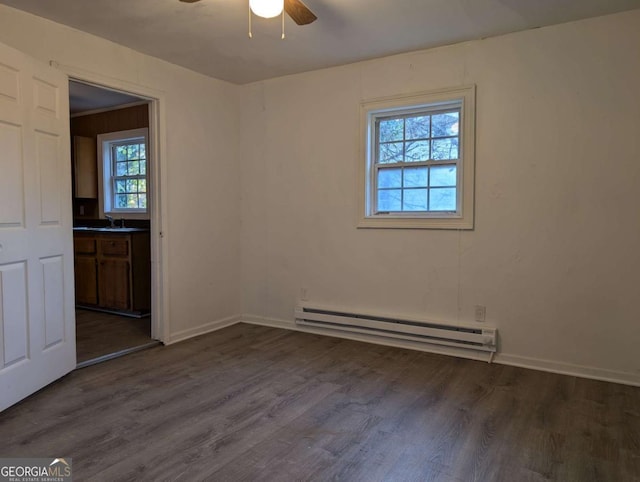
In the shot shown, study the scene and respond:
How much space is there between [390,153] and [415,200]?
479mm

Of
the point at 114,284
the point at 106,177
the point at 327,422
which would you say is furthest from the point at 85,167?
the point at 327,422

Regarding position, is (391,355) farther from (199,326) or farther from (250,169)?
(250,169)

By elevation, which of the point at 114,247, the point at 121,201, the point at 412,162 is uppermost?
the point at 412,162

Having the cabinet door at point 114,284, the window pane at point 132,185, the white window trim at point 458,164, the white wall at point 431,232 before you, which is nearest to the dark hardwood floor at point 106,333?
the cabinet door at point 114,284

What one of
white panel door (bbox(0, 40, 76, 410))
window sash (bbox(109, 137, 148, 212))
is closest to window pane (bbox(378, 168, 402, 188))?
white panel door (bbox(0, 40, 76, 410))

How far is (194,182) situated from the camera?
4.08 metres

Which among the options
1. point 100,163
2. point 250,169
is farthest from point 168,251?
point 100,163

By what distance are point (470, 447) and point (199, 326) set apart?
9.10 ft

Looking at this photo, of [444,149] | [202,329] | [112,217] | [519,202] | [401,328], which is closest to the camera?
[519,202]

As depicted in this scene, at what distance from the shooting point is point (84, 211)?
5.94 meters

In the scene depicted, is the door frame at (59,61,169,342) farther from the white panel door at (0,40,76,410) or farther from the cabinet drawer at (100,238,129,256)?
the cabinet drawer at (100,238,129,256)

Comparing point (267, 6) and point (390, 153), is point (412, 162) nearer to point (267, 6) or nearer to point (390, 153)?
point (390, 153)

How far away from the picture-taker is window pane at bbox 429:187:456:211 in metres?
3.54

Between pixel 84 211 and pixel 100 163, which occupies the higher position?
pixel 100 163
